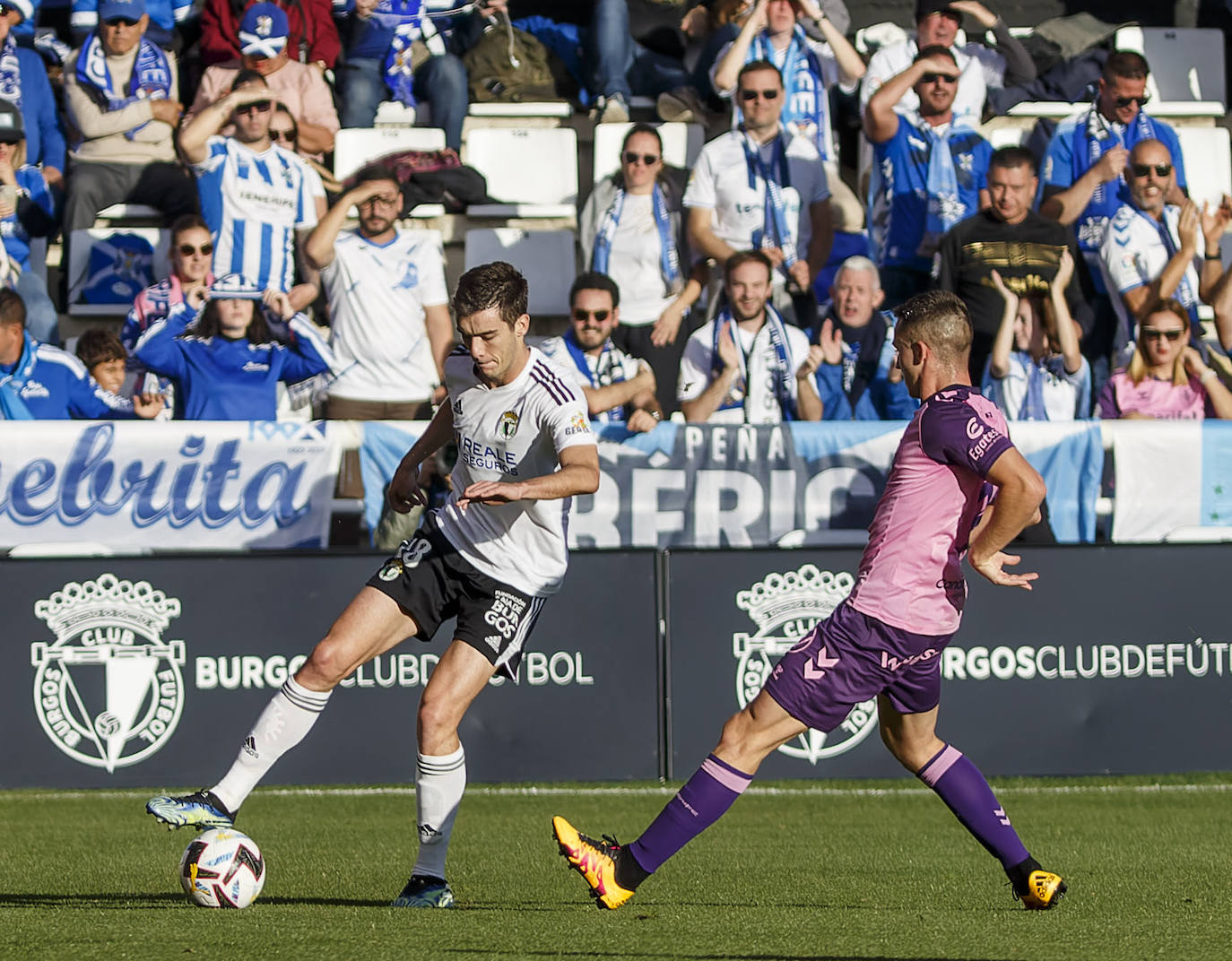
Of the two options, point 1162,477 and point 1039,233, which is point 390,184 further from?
point 1162,477

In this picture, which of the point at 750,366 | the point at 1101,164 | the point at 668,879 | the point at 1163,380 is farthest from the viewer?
the point at 1101,164

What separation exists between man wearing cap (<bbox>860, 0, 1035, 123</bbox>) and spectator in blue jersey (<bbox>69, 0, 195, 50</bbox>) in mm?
5402

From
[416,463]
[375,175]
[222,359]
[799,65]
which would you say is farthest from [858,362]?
[416,463]

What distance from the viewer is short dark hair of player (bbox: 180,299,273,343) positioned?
34.6 ft

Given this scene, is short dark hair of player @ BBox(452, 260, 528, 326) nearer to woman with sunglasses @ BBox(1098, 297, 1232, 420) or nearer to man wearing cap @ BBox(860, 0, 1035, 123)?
woman with sunglasses @ BBox(1098, 297, 1232, 420)

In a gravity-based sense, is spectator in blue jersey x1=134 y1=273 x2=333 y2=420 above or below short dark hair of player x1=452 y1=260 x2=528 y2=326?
below

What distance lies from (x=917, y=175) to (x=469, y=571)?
7237mm

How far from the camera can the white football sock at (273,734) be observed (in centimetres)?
538

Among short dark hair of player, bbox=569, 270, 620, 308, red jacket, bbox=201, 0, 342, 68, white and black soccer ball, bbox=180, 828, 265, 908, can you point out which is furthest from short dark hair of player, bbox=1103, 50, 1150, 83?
white and black soccer ball, bbox=180, 828, 265, 908

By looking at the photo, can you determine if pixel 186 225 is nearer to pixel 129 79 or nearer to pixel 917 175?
pixel 129 79

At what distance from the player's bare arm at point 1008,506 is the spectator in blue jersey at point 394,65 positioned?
353 inches

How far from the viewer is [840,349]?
35.7 feet

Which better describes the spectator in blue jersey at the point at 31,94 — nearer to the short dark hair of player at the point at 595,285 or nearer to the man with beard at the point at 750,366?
the short dark hair of player at the point at 595,285

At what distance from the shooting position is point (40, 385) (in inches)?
403
